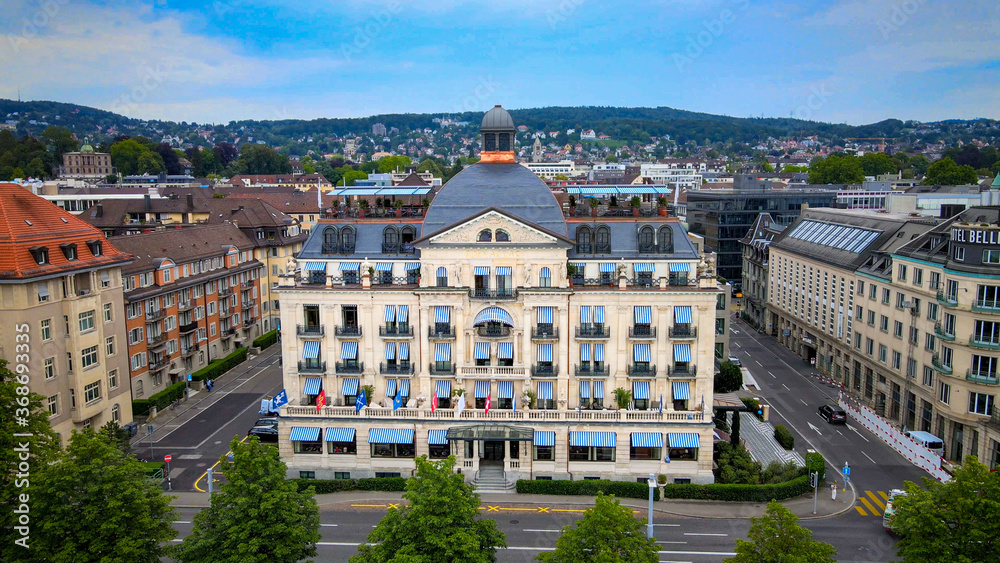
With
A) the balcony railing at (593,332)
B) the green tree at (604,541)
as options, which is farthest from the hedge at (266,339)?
the green tree at (604,541)

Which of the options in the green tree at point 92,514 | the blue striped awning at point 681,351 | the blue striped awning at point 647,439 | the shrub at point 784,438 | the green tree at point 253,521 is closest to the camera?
the green tree at point 92,514

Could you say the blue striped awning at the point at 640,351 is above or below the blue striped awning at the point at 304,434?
above

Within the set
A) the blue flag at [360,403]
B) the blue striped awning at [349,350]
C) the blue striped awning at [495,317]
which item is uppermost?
the blue striped awning at [495,317]

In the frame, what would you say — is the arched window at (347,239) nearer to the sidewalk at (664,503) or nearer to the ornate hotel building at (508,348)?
the ornate hotel building at (508,348)

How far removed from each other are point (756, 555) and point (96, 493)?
40068 millimetres

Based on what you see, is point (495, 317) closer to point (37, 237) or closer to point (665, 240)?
point (665, 240)

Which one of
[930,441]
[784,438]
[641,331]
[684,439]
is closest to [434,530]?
[684,439]

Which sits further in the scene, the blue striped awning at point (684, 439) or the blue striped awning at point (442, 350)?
the blue striped awning at point (442, 350)

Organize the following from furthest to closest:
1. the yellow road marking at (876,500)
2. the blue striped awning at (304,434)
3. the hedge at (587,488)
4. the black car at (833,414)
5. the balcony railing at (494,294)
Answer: the black car at (833,414) → the balcony railing at (494,294) → the blue striped awning at (304,434) → the hedge at (587,488) → the yellow road marking at (876,500)

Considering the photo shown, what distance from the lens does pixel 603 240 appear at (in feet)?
245

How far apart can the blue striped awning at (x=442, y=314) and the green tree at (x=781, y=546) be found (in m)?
37.1

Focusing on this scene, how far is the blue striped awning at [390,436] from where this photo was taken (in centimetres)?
7131

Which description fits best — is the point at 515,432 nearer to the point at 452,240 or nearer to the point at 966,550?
the point at 452,240

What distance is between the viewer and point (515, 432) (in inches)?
2771
